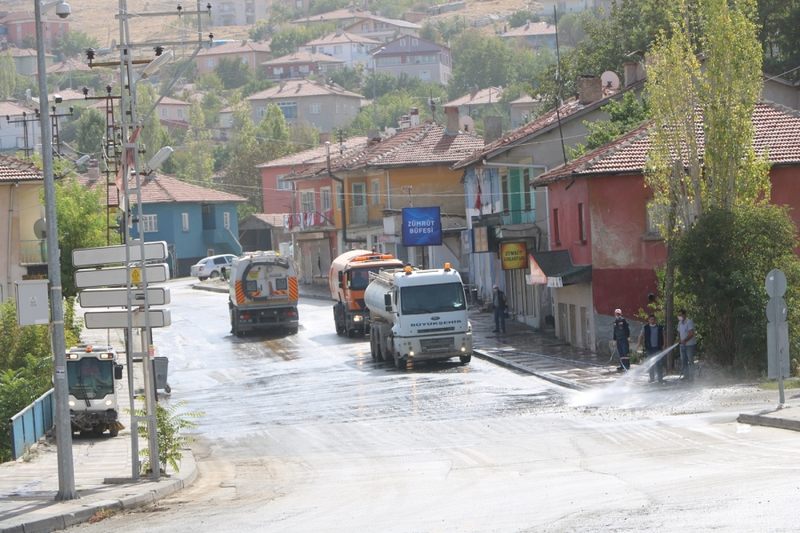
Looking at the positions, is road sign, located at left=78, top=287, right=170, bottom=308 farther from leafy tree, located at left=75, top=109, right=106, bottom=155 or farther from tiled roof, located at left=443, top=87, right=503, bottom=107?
tiled roof, located at left=443, top=87, right=503, bottom=107

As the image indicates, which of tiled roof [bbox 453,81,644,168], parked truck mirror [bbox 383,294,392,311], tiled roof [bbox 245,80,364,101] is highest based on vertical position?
tiled roof [bbox 245,80,364,101]

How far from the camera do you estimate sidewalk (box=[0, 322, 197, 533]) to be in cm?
1844

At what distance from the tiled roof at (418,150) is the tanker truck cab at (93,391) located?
44.2 m

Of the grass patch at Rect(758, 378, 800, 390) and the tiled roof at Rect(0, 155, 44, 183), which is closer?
the grass patch at Rect(758, 378, 800, 390)

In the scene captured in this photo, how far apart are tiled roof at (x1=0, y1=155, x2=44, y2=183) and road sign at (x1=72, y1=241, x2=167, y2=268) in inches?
1043

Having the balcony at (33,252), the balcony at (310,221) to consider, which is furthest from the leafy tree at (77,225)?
the balcony at (310,221)

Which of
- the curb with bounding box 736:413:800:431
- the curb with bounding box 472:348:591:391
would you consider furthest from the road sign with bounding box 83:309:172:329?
the curb with bounding box 472:348:591:391

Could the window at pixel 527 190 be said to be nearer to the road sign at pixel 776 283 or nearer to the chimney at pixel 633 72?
the chimney at pixel 633 72

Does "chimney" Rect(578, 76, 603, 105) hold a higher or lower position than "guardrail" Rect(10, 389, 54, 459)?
higher

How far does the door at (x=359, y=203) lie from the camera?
257ft

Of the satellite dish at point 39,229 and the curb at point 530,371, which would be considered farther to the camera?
the satellite dish at point 39,229

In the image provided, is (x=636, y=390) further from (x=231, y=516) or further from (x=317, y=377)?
(x=231, y=516)

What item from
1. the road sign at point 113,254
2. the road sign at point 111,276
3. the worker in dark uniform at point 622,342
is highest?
the road sign at point 113,254

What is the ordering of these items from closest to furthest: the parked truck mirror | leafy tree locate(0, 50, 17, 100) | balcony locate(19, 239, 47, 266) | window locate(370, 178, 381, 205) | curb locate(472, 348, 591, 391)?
curb locate(472, 348, 591, 391) < the parked truck mirror < balcony locate(19, 239, 47, 266) < window locate(370, 178, 381, 205) < leafy tree locate(0, 50, 17, 100)
